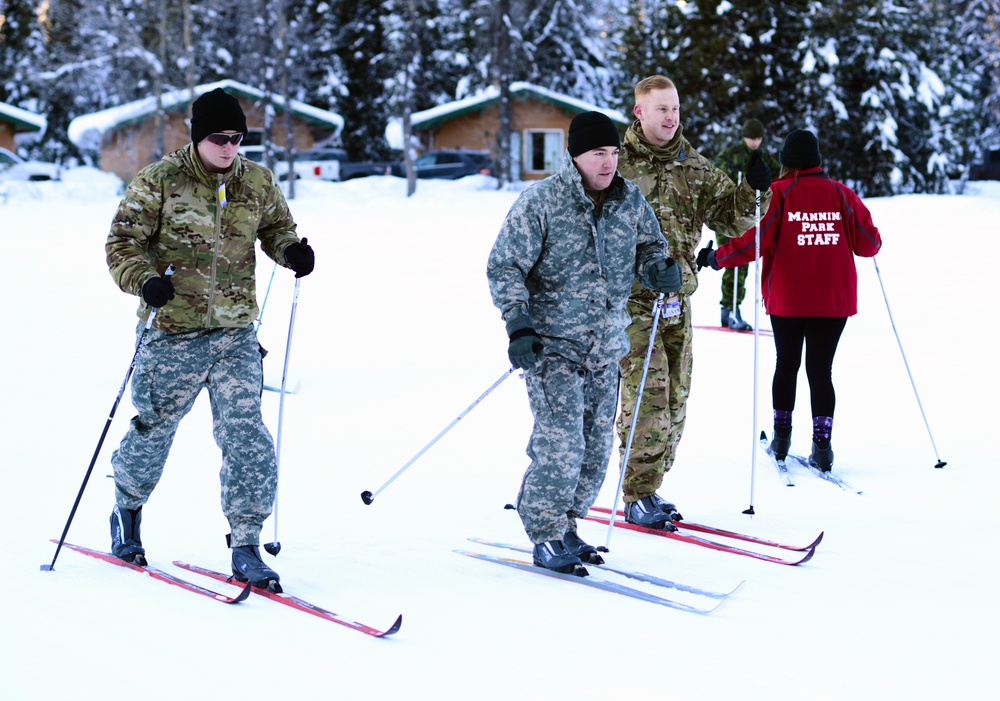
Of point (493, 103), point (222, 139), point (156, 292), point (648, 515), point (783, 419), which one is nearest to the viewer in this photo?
point (156, 292)

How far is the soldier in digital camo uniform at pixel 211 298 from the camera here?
13.3 feet

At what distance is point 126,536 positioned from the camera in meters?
4.47

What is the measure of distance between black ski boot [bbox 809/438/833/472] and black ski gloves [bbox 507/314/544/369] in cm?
261

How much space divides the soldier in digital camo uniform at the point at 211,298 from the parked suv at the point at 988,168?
35.0m

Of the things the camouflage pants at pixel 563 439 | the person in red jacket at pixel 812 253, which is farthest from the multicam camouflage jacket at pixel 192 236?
the person in red jacket at pixel 812 253

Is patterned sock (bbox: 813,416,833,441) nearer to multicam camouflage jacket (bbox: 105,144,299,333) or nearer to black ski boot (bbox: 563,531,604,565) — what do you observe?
black ski boot (bbox: 563,531,604,565)

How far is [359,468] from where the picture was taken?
20.6 ft

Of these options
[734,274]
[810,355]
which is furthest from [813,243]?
[734,274]

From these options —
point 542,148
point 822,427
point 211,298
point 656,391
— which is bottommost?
point 822,427

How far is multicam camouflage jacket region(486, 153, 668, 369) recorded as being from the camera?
13.4 feet

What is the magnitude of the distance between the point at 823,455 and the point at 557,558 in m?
Result: 2.28

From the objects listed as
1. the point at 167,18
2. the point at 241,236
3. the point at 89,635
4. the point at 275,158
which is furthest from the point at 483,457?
the point at 167,18

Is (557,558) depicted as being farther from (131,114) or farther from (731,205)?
(131,114)

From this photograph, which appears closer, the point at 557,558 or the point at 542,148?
the point at 557,558
